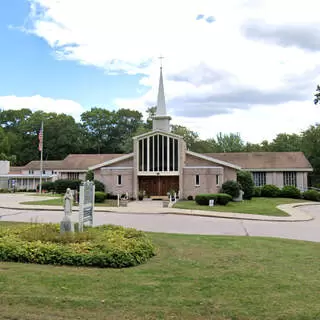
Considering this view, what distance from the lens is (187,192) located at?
3256cm

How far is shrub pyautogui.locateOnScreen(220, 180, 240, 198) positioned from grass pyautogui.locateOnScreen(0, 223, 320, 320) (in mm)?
22491

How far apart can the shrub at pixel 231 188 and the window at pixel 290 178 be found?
38.1ft

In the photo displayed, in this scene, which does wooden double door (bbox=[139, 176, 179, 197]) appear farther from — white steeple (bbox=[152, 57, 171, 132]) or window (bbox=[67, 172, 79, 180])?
window (bbox=[67, 172, 79, 180])

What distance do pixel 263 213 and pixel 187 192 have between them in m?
11.0

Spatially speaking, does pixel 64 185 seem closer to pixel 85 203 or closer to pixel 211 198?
pixel 211 198

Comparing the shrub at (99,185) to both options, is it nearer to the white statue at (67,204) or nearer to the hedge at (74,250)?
the white statue at (67,204)

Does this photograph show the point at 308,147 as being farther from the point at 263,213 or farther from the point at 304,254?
the point at 304,254

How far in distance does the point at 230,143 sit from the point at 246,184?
4028 centimetres

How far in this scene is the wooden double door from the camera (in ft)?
111

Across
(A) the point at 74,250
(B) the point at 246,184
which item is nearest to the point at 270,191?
(B) the point at 246,184

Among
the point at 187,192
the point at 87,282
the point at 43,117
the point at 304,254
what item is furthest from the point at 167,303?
the point at 43,117

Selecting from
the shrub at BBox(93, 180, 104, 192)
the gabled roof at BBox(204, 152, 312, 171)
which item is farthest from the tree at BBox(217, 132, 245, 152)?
the shrub at BBox(93, 180, 104, 192)

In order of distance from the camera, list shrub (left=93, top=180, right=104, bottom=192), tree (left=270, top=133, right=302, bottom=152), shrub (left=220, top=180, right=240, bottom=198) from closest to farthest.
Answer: shrub (left=220, top=180, right=240, bottom=198), shrub (left=93, top=180, right=104, bottom=192), tree (left=270, top=133, right=302, bottom=152)

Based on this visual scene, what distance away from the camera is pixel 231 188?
31172 mm
